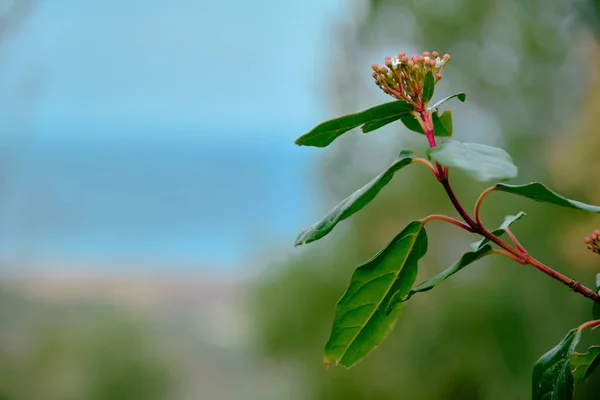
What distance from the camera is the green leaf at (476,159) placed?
0.35 m

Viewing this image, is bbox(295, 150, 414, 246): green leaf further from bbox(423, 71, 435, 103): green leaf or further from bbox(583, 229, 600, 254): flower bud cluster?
bbox(583, 229, 600, 254): flower bud cluster

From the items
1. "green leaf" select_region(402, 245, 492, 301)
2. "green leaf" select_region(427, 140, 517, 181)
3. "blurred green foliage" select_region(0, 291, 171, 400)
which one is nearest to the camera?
"green leaf" select_region(427, 140, 517, 181)

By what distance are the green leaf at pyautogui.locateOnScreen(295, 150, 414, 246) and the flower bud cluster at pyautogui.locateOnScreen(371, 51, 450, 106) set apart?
0.14 feet

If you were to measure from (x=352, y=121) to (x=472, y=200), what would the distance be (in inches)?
81.6

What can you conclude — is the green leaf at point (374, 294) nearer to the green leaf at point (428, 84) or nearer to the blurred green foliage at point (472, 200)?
the green leaf at point (428, 84)

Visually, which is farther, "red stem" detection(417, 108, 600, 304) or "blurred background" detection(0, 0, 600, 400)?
"blurred background" detection(0, 0, 600, 400)

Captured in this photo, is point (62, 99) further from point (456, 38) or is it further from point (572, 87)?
point (572, 87)

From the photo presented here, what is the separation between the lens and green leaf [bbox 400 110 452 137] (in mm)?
472

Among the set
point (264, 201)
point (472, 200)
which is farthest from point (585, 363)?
point (264, 201)

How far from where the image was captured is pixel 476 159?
1.22 ft

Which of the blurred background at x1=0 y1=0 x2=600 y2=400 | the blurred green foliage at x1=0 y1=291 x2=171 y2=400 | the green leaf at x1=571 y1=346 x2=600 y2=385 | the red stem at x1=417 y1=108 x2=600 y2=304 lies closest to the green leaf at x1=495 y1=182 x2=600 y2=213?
the red stem at x1=417 y1=108 x2=600 y2=304

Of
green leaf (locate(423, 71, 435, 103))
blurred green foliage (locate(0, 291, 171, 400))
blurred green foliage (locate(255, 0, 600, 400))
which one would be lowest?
blurred green foliage (locate(0, 291, 171, 400))

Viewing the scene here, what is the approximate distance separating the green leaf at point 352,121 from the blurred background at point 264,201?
1.95 metres

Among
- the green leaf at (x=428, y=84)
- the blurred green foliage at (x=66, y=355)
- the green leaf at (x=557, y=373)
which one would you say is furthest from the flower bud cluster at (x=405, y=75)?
the blurred green foliage at (x=66, y=355)
